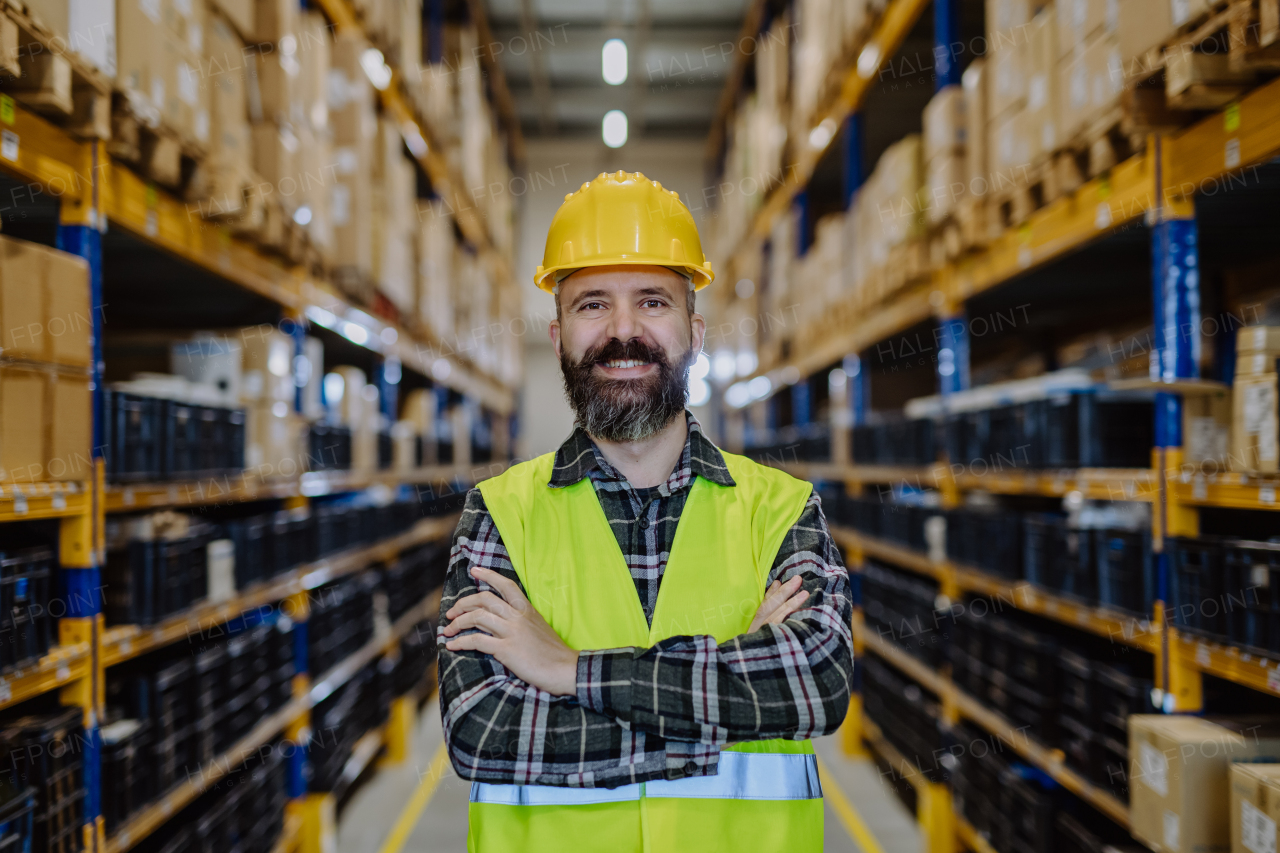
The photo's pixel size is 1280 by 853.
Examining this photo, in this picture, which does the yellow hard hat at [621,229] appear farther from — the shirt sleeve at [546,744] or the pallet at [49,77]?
the pallet at [49,77]

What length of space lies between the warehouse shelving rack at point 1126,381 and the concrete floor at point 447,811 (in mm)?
221

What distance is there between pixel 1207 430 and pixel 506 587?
2.07 meters

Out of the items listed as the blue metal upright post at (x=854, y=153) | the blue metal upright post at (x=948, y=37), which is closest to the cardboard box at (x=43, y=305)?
the blue metal upright post at (x=948, y=37)

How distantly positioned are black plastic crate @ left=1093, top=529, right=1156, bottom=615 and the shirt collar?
5.11 ft

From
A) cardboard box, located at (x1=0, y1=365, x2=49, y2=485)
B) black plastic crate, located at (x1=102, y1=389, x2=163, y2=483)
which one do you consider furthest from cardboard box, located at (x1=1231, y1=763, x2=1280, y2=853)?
black plastic crate, located at (x1=102, y1=389, x2=163, y2=483)

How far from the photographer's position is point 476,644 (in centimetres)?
175

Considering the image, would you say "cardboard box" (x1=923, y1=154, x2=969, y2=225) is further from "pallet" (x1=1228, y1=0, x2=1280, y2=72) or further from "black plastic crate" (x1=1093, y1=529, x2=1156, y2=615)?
"pallet" (x1=1228, y1=0, x2=1280, y2=72)

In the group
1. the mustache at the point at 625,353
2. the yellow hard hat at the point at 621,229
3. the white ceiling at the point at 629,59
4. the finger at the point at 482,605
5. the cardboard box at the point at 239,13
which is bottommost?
the finger at the point at 482,605

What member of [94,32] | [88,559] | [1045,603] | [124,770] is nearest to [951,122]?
[1045,603]

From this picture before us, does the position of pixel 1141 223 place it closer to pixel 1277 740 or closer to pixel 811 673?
pixel 1277 740

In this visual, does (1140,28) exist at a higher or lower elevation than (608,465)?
higher

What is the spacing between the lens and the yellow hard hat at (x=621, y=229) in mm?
1930

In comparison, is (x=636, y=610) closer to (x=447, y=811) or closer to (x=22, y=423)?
(x=22, y=423)

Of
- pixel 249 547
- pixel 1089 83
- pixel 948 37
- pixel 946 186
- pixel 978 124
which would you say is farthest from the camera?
pixel 948 37
